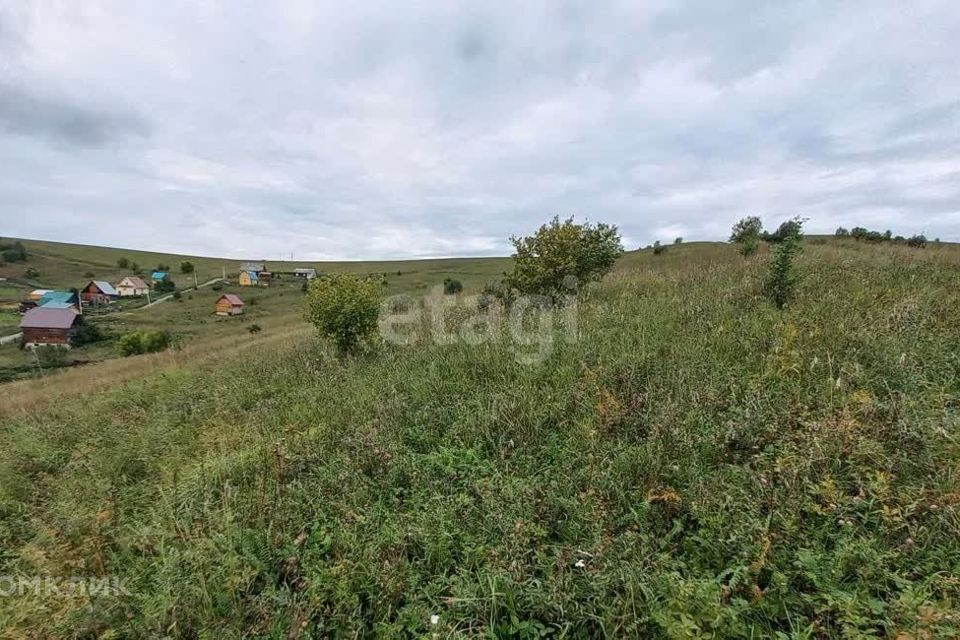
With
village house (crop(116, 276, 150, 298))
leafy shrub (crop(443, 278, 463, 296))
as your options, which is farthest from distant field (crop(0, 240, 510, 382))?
village house (crop(116, 276, 150, 298))

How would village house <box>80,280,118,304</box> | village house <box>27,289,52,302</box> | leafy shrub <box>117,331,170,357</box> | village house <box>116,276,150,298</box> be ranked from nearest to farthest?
leafy shrub <box>117,331,170,357</box>
village house <box>27,289,52,302</box>
village house <box>80,280,118,304</box>
village house <box>116,276,150,298</box>

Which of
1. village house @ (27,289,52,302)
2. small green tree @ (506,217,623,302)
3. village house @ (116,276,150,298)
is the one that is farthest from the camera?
village house @ (116,276,150,298)

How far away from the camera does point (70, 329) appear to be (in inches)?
1844

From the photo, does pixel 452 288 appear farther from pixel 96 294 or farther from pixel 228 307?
pixel 96 294

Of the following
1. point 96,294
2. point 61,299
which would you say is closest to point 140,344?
point 61,299

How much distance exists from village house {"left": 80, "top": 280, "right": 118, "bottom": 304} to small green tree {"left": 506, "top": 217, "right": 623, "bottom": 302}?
291 ft

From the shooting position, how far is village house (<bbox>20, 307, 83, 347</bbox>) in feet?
148

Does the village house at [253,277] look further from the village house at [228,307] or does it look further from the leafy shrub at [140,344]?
the leafy shrub at [140,344]

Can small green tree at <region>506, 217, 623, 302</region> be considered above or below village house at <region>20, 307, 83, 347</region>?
above

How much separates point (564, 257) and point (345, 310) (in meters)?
7.30

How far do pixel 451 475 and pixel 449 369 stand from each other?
2.52 metres

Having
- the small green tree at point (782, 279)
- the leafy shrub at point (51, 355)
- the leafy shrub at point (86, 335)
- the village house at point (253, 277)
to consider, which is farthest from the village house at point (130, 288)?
the small green tree at point (782, 279)

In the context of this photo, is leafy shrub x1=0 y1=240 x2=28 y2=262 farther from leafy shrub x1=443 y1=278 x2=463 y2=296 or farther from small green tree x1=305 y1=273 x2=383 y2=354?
small green tree x1=305 y1=273 x2=383 y2=354

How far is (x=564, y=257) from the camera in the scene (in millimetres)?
12664
